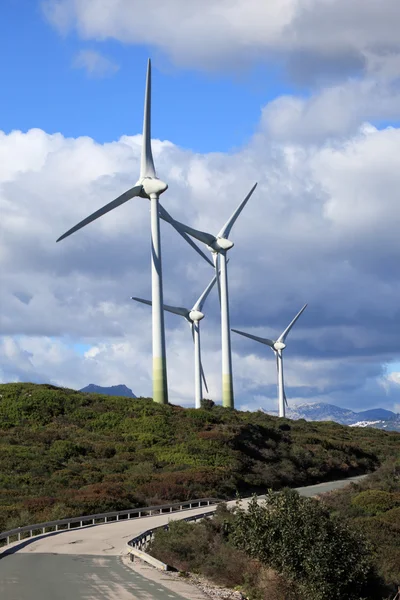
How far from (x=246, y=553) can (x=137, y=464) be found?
112ft

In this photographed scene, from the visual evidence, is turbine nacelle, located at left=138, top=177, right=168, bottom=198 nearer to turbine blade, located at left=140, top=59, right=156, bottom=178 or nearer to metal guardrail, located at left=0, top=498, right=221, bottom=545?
turbine blade, located at left=140, top=59, right=156, bottom=178

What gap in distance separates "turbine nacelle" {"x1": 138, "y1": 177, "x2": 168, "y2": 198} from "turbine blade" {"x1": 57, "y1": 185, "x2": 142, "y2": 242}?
1.56 ft

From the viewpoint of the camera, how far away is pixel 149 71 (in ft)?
238

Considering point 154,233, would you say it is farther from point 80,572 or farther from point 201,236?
point 80,572

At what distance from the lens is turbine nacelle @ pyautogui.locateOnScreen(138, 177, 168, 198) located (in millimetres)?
79438

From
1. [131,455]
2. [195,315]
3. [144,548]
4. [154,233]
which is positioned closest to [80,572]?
[144,548]

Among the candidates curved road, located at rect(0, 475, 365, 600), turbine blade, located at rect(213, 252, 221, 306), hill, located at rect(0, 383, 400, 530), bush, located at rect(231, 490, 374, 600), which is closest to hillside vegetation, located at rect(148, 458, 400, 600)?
bush, located at rect(231, 490, 374, 600)

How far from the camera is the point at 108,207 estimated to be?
7231cm

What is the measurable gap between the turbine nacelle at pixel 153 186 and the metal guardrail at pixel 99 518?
112 feet

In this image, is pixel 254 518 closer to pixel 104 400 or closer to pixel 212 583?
pixel 212 583

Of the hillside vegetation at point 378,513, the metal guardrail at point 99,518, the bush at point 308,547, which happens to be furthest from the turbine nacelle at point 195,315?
the bush at point 308,547

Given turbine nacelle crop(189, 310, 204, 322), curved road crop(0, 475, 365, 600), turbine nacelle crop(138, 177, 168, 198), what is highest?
turbine nacelle crop(138, 177, 168, 198)

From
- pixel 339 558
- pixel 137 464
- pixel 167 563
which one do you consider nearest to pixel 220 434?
pixel 137 464

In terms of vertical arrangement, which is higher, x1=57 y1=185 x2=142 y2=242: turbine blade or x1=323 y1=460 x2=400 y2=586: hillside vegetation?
x1=57 y1=185 x2=142 y2=242: turbine blade
